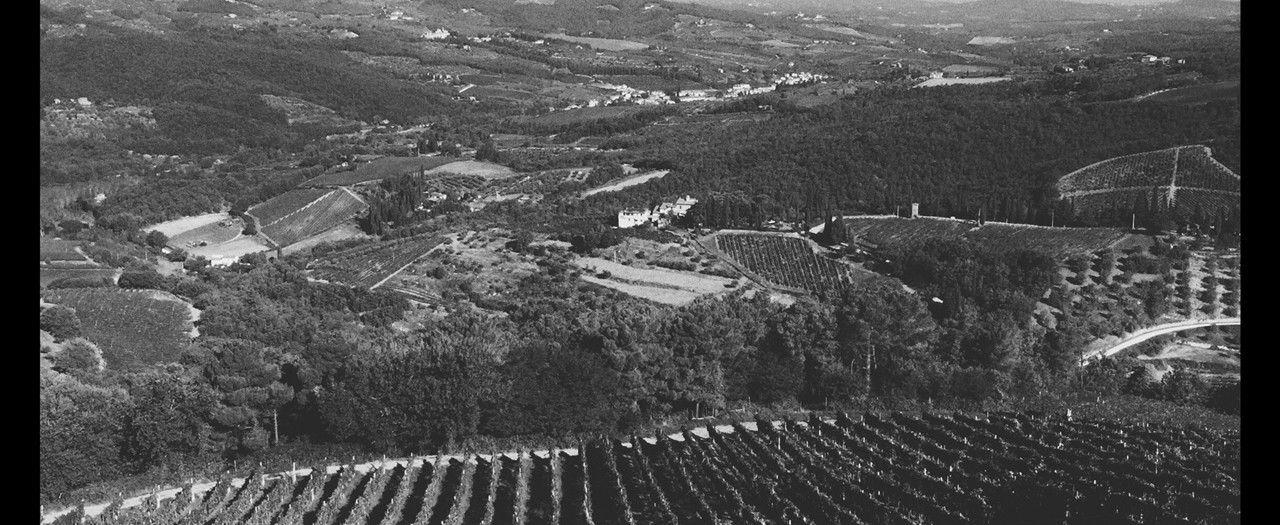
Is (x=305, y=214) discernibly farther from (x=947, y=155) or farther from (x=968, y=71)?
(x=968, y=71)

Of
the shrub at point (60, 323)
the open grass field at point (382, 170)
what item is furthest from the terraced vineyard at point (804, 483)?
the open grass field at point (382, 170)

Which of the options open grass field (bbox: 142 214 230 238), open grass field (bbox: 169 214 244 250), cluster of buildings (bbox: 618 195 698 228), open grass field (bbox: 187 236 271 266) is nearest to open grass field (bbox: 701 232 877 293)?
cluster of buildings (bbox: 618 195 698 228)

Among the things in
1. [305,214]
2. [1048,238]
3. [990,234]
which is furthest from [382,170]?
[1048,238]

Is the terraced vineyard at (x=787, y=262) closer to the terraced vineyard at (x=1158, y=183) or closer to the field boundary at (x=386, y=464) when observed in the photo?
the field boundary at (x=386, y=464)

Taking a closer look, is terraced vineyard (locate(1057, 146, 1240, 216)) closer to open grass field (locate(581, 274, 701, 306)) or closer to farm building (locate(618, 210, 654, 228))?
farm building (locate(618, 210, 654, 228))

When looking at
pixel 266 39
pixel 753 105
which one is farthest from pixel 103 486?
pixel 266 39

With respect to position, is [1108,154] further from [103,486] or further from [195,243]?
[103,486]
